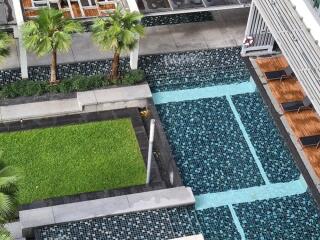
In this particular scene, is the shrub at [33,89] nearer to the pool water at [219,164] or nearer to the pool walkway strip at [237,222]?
the pool water at [219,164]

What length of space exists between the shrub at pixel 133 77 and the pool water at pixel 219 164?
28.9 inches

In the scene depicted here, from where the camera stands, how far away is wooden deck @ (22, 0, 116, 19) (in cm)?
2959

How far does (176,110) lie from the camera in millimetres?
29422

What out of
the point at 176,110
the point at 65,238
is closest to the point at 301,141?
the point at 176,110

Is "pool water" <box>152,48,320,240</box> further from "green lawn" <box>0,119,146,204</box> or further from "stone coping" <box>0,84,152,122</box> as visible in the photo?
"green lawn" <box>0,119,146,204</box>

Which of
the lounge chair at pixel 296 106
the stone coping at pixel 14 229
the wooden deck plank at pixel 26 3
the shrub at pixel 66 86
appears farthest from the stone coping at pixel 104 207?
the wooden deck plank at pixel 26 3

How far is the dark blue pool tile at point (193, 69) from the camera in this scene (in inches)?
1206

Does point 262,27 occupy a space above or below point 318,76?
above

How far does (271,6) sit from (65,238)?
13923mm

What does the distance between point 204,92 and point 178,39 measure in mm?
3815

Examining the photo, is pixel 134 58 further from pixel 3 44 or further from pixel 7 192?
pixel 7 192

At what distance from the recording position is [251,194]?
26.4 meters

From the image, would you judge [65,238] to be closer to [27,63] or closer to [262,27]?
[27,63]

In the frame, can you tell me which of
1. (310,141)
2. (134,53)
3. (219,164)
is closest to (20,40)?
(134,53)
